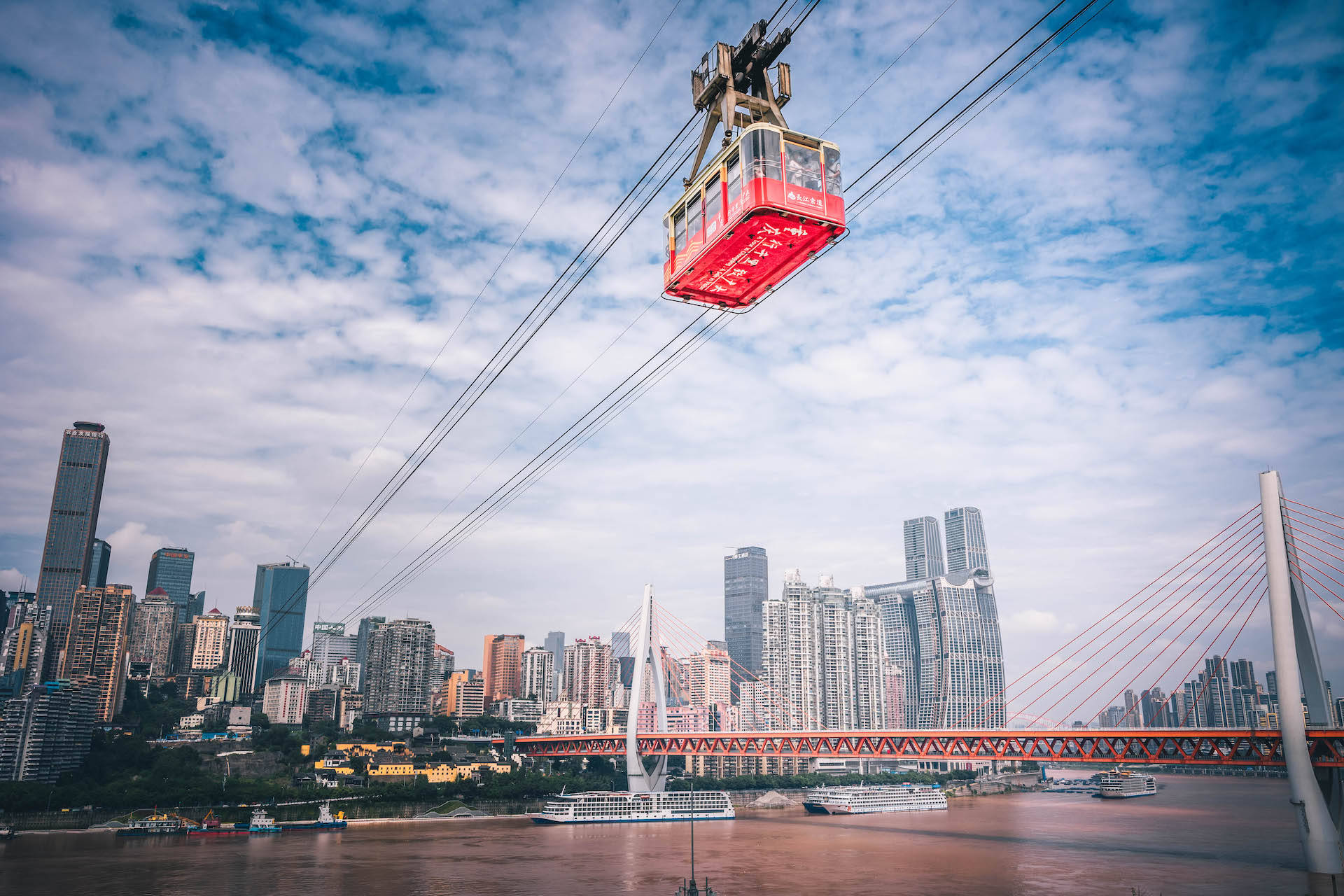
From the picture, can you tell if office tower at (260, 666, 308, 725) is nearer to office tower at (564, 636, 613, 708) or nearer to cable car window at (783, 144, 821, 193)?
office tower at (564, 636, 613, 708)

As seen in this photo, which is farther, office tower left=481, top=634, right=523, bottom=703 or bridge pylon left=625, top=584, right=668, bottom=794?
office tower left=481, top=634, right=523, bottom=703

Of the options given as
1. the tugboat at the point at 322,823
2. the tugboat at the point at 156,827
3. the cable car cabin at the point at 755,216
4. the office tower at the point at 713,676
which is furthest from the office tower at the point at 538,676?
the cable car cabin at the point at 755,216

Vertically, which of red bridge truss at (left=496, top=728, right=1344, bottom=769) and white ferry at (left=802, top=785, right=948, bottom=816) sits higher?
red bridge truss at (left=496, top=728, right=1344, bottom=769)

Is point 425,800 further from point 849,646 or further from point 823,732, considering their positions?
point 849,646

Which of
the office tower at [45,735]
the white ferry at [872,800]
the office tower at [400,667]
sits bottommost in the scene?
the white ferry at [872,800]

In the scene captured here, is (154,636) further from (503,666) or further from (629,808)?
(629,808)

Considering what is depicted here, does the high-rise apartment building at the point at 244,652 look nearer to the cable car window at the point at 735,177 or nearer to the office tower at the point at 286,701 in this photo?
the office tower at the point at 286,701

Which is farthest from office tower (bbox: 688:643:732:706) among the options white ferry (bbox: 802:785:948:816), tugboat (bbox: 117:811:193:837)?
tugboat (bbox: 117:811:193:837)
